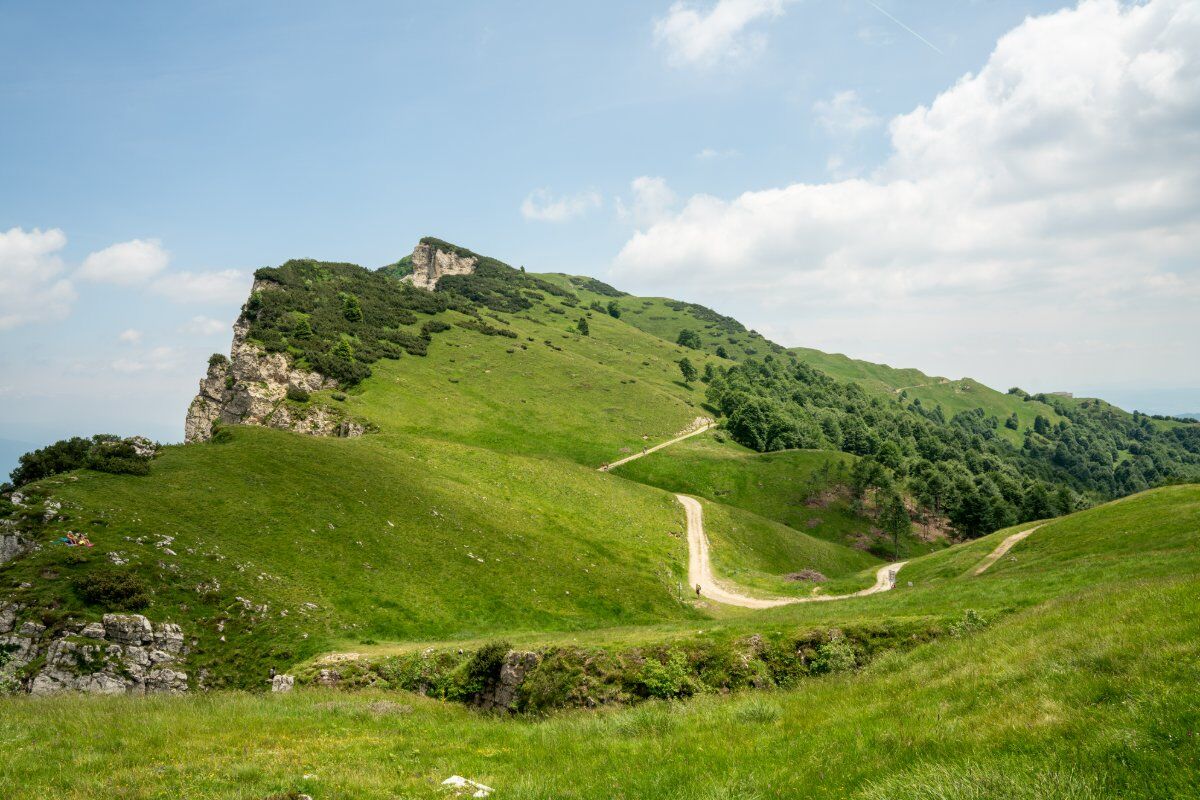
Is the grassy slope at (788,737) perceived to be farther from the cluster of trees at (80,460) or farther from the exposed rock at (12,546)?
the cluster of trees at (80,460)

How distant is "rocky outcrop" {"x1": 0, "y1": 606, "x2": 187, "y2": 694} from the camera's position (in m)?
23.7

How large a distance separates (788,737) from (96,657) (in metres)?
30.6

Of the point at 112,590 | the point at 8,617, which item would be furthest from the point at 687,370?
the point at 8,617

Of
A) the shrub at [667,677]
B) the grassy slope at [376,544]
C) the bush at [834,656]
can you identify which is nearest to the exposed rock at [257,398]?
the grassy slope at [376,544]

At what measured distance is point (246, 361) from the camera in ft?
280

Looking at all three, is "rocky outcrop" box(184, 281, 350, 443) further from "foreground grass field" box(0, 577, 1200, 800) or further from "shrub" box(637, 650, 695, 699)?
"shrub" box(637, 650, 695, 699)

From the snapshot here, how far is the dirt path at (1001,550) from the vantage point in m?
41.4

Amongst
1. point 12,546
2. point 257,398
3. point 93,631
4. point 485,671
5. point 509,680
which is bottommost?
point 485,671

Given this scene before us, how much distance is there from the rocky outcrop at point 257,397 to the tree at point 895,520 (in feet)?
272

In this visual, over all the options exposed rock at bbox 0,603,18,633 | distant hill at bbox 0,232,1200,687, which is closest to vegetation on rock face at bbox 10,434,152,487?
distant hill at bbox 0,232,1200,687

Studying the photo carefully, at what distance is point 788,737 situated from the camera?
1132 centimetres

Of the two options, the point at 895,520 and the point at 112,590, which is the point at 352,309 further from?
the point at 895,520

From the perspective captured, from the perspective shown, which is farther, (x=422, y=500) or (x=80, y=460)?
(x=422, y=500)

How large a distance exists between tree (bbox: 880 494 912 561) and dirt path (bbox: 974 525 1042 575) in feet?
125
